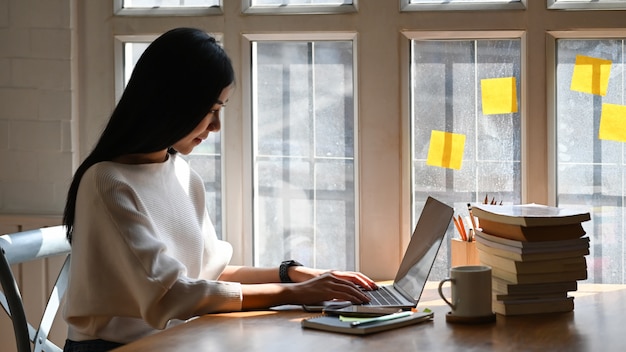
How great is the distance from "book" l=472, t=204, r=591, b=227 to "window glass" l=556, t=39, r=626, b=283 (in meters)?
0.56

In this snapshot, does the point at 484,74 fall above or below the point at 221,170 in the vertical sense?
above

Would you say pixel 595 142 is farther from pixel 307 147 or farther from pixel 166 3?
pixel 166 3

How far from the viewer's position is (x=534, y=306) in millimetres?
1831

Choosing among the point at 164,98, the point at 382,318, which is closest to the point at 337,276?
the point at 382,318

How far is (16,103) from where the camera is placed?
2.68 m

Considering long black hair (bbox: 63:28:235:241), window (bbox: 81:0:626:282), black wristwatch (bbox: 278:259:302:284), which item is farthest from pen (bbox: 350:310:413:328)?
window (bbox: 81:0:626:282)

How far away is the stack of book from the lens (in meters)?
1.83

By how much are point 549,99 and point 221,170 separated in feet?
3.24

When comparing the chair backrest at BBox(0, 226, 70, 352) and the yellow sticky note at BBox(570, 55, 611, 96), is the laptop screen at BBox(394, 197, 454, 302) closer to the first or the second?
the yellow sticky note at BBox(570, 55, 611, 96)

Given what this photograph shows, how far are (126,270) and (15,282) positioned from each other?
12.3 inches

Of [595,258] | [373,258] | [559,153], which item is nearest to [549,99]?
[559,153]

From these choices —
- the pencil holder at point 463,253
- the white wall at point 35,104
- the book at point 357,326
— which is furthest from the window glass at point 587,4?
the white wall at point 35,104

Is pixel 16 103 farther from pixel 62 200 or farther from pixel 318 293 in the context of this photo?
pixel 318 293

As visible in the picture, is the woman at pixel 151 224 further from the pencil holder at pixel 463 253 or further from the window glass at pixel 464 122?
the window glass at pixel 464 122
